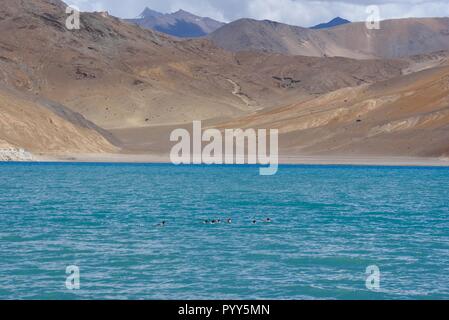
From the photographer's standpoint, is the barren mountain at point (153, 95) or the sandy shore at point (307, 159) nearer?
the sandy shore at point (307, 159)

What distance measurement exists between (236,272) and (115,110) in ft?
408

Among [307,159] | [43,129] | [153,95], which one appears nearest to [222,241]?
[307,159]

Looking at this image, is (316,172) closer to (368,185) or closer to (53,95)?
(368,185)

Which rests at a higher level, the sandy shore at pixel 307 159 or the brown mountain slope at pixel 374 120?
the brown mountain slope at pixel 374 120

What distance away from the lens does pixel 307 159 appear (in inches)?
3573

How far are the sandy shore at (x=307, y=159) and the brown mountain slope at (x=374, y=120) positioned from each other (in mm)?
2466

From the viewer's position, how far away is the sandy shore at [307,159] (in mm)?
85375

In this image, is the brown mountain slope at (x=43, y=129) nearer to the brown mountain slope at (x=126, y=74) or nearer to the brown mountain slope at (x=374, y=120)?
the brown mountain slope at (x=374, y=120)

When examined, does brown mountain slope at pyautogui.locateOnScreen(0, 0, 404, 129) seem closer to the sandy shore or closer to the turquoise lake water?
the sandy shore

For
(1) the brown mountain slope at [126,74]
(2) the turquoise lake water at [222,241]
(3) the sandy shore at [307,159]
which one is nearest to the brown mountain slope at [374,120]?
(3) the sandy shore at [307,159]

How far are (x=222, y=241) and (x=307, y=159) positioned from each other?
64490 millimetres

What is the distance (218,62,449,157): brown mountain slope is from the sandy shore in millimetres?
2466

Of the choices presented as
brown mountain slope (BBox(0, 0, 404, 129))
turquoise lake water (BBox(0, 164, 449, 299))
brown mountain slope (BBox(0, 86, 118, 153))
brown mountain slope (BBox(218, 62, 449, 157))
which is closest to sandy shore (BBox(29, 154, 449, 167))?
brown mountain slope (BBox(0, 86, 118, 153))

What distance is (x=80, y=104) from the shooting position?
14600cm
